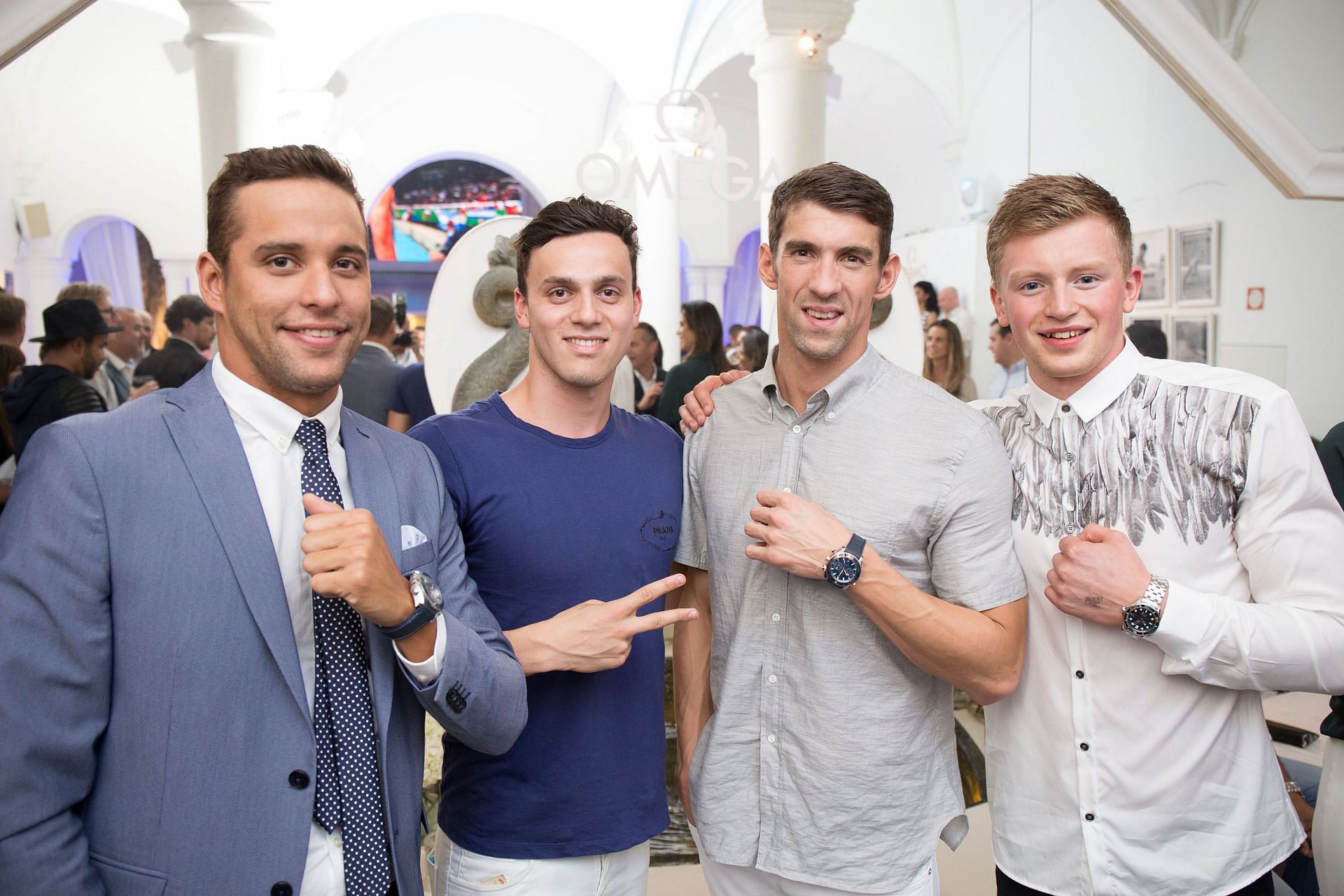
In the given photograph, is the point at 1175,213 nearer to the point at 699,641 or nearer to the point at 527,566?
the point at 699,641

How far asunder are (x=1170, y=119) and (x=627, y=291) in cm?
490

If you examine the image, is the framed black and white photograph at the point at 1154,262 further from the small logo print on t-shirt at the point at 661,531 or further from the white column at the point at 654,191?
Result: the small logo print on t-shirt at the point at 661,531

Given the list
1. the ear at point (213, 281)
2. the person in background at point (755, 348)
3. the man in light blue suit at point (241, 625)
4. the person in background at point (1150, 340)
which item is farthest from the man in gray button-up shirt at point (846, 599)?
the person in background at point (1150, 340)

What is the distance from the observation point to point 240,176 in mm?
1339

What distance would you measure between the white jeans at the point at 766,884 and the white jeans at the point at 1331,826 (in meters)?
0.82

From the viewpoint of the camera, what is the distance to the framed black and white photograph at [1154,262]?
556cm

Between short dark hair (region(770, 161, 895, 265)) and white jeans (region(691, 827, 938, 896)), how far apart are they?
3.80 ft

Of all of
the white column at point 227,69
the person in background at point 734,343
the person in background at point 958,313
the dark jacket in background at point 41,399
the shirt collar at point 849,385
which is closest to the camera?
the shirt collar at point 849,385

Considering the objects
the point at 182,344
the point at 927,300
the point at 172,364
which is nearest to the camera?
the point at 172,364

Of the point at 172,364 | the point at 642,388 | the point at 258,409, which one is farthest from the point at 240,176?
the point at 642,388

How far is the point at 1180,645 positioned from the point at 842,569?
59cm

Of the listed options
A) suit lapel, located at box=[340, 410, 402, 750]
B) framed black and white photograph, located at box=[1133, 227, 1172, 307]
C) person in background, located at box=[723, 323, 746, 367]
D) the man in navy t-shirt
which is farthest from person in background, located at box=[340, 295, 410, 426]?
framed black and white photograph, located at box=[1133, 227, 1172, 307]

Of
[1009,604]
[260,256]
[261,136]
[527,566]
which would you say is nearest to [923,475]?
[1009,604]

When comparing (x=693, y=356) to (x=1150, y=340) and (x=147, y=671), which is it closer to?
(x=1150, y=340)
